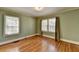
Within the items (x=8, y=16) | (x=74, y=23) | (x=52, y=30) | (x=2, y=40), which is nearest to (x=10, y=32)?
(x=2, y=40)

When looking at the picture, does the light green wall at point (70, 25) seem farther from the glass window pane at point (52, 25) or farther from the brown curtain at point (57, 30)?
the glass window pane at point (52, 25)

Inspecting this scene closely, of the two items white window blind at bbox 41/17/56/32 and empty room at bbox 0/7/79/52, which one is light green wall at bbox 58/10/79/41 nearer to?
empty room at bbox 0/7/79/52

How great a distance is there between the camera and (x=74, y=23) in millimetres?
3176

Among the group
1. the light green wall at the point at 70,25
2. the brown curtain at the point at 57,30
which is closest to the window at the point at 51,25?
the brown curtain at the point at 57,30

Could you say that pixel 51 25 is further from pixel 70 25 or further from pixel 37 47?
pixel 37 47

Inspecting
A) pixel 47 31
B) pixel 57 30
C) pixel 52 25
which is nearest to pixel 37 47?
pixel 57 30

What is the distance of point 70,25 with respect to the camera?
11.0ft

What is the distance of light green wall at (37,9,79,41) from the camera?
123 inches

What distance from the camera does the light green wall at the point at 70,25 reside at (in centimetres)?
311

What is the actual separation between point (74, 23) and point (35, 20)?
322 centimetres

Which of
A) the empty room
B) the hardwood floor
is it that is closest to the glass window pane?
the empty room
